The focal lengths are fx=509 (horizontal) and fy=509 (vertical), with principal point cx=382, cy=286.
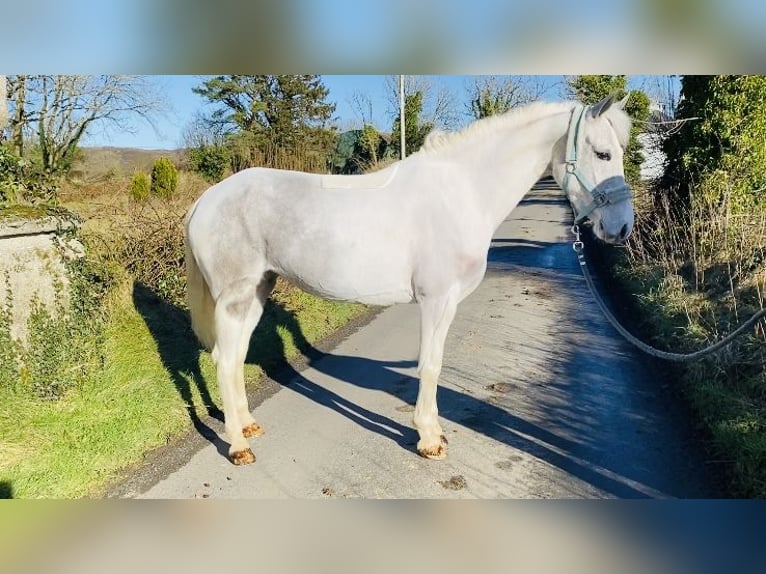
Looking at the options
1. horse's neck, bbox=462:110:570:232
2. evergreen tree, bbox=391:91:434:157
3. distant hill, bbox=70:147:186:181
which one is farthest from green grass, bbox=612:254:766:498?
evergreen tree, bbox=391:91:434:157

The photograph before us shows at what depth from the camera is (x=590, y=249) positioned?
36.0 feet

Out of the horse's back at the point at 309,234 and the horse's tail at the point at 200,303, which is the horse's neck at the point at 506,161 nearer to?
the horse's back at the point at 309,234

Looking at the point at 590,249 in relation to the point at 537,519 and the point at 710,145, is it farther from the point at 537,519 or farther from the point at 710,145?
the point at 537,519

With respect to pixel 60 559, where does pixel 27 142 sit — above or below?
above

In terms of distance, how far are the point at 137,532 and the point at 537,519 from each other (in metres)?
1.97

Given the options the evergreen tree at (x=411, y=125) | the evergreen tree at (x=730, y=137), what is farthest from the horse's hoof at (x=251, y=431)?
the evergreen tree at (x=411, y=125)

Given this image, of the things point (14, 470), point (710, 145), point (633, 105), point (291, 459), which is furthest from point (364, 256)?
point (633, 105)

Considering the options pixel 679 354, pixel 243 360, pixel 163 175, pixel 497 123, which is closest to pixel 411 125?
pixel 163 175

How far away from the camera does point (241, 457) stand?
3.33 metres

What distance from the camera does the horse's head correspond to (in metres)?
3.03

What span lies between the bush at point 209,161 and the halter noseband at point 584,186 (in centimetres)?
969

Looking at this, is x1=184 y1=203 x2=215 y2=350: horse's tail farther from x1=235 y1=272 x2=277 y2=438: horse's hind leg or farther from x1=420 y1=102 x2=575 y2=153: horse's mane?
x1=420 y1=102 x2=575 y2=153: horse's mane

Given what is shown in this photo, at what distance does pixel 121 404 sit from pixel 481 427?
107 inches

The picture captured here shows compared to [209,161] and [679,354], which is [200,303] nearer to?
[679,354]
